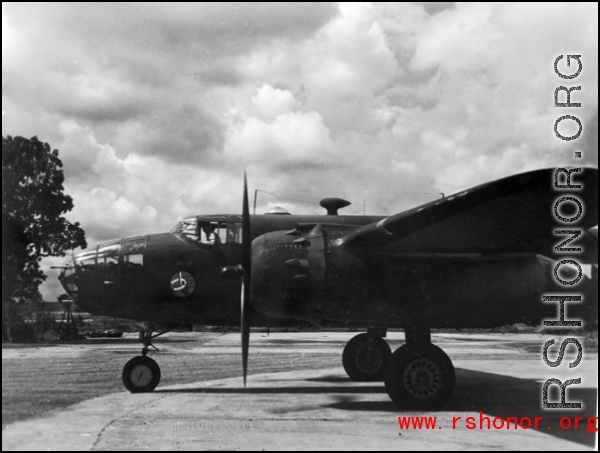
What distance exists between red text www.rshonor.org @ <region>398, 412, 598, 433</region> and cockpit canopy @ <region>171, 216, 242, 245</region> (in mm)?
4550

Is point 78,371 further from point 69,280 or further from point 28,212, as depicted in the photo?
point 28,212

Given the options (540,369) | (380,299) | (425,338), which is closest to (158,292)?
(380,299)

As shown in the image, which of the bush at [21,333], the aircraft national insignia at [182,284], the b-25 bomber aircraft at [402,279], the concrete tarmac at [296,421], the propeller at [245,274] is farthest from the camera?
the bush at [21,333]

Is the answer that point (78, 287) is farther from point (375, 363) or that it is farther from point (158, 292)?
point (375, 363)

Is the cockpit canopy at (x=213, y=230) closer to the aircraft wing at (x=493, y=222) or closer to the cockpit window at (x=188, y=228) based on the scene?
the cockpit window at (x=188, y=228)

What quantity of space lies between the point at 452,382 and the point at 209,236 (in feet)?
16.8

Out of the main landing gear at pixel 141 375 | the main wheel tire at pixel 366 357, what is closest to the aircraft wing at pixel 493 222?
the main wheel tire at pixel 366 357

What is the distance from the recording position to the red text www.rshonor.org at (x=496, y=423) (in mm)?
7469

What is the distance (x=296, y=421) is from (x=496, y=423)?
9.52ft

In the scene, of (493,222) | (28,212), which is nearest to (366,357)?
(493,222)

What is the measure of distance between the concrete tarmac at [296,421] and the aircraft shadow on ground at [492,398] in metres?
0.02

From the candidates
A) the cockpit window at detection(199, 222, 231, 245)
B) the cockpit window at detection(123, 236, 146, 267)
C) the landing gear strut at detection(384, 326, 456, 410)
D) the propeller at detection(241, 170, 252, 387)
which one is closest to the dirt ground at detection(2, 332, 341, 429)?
the cockpit window at detection(123, 236, 146, 267)

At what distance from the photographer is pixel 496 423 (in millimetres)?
7727

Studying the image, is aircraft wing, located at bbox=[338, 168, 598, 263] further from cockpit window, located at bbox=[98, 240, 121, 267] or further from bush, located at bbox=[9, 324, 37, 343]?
bush, located at bbox=[9, 324, 37, 343]
